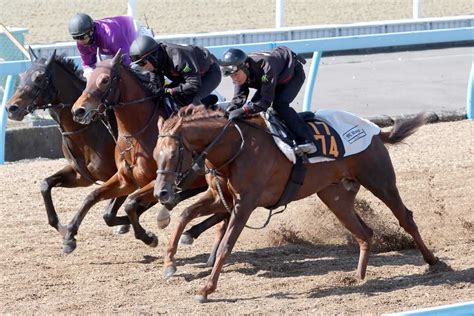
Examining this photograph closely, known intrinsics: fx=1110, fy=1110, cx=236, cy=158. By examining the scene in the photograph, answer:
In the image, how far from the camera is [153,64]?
27.8 ft

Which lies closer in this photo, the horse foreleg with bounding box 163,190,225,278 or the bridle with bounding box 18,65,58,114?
the horse foreleg with bounding box 163,190,225,278

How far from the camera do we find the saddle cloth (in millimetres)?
7957

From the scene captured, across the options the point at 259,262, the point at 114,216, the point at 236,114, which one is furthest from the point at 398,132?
the point at 114,216

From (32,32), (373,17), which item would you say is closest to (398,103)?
(373,17)

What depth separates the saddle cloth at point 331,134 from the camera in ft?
26.1

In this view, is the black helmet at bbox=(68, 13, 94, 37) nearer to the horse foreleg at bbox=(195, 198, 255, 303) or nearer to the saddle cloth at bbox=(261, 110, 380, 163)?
the saddle cloth at bbox=(261, 110, 380, 163)

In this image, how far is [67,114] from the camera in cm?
881

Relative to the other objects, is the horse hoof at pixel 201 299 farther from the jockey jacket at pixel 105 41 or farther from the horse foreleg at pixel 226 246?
the jockey jacket at pixel 105 41

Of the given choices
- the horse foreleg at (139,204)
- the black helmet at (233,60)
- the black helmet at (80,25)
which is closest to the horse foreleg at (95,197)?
the horse foreleg at (139,204)

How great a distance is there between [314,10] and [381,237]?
14.5m

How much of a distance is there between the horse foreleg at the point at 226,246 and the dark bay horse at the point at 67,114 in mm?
1651

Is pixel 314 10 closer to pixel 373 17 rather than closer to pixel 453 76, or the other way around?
pixel 373 17

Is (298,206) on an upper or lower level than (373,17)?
upper

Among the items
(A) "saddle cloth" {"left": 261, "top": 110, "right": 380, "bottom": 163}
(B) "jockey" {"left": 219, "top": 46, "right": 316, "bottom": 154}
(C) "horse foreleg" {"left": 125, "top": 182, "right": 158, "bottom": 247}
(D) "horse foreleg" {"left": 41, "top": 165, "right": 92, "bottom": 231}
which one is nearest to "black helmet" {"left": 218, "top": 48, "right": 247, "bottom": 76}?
(B) "jockey" {"left": 219, "top": 46, "right": 316, "bottom": 154}
